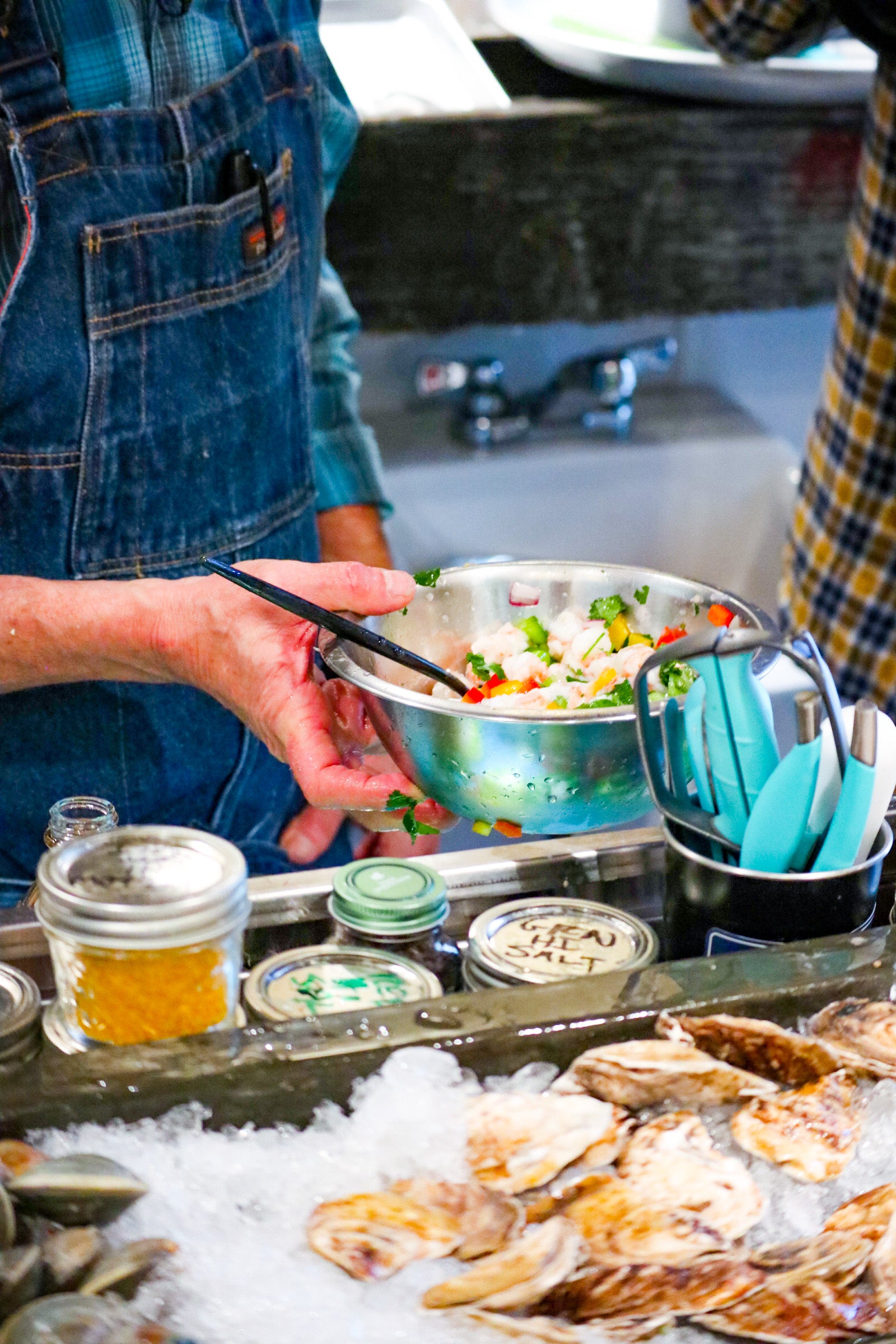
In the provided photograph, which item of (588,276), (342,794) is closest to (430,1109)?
(342,794)

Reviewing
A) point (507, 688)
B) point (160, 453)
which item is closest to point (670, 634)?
point (507, 688)

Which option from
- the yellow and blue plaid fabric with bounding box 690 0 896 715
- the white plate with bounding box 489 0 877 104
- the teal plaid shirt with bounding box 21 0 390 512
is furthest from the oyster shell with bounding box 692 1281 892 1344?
the white plate with bounding box 489 0 877 104

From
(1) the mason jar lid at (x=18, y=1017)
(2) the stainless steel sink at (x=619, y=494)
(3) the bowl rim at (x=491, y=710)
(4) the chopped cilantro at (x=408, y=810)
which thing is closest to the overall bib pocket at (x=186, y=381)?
(3) the bowl rim at (x=491, y=710)

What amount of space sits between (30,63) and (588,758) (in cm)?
79

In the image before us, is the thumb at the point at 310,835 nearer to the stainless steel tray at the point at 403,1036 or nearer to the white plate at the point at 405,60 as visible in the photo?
the stainless steel tray at the point at 403,1036

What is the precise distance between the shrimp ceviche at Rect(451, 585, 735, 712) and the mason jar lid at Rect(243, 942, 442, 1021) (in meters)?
0.18

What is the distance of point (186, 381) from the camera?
4.45ft

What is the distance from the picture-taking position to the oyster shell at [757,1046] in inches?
31.1

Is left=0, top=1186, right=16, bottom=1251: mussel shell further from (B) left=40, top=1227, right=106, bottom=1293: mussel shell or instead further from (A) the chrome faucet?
(A) the chrome faucet

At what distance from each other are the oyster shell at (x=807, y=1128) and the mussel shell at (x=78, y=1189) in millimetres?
336

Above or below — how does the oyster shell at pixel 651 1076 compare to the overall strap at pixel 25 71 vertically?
below

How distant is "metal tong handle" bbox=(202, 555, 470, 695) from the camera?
97 centimetres

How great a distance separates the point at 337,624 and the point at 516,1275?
0.45 meters

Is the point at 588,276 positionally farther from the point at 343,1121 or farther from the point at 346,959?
the point at 343,1121
